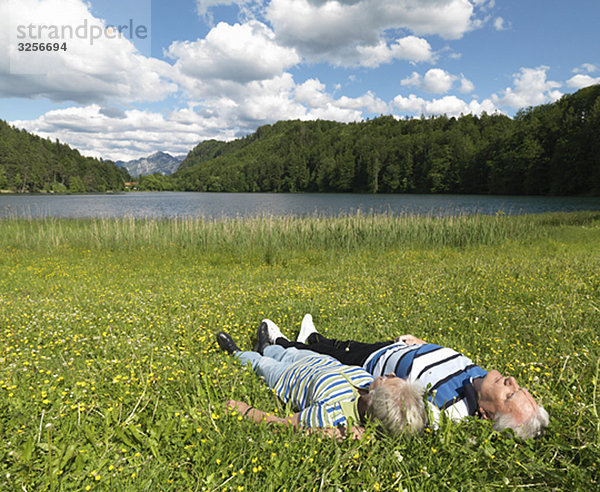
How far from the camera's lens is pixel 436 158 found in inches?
3676

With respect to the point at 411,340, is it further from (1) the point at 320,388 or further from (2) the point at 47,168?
(2) the point at 47,168

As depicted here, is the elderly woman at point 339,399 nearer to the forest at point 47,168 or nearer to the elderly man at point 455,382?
the elderly man at point 455,382

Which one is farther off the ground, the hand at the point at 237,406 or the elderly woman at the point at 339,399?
the elderly woman at the point at 339,399

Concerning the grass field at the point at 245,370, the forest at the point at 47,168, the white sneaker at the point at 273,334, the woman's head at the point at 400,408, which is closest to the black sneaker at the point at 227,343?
the grass field at the point at 245,370

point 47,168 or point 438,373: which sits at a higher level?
point 47,168

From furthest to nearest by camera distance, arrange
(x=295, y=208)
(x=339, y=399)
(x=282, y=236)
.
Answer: (x=295, y=208), (x=282, y=236), (x=339, y=399)

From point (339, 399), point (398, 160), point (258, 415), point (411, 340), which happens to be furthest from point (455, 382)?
point (398, 160)

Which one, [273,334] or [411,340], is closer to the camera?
[411,340]

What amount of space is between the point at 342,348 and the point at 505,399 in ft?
5.77

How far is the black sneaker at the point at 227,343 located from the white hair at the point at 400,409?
2.16m

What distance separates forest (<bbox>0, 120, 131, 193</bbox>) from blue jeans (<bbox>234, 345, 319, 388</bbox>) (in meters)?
120

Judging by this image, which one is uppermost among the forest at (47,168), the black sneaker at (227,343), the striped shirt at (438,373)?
the forest at (47,168)

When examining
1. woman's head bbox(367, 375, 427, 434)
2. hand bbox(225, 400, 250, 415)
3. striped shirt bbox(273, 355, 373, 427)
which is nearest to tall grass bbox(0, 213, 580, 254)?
striped shirt bbox(273, 355, 373, 427)

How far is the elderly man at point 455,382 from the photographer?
244 cm
